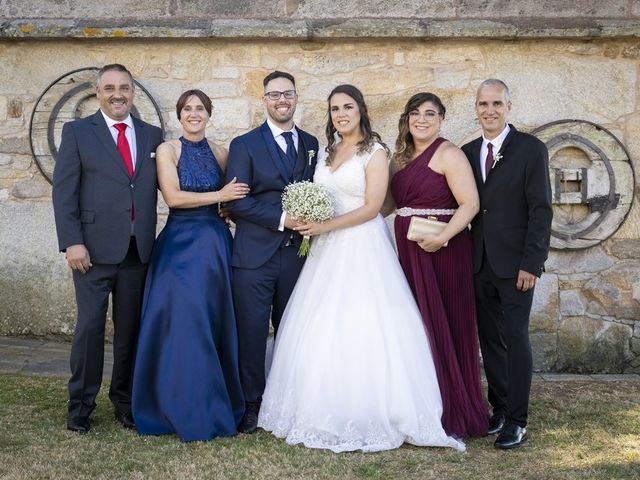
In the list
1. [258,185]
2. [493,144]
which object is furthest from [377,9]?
[258,185]

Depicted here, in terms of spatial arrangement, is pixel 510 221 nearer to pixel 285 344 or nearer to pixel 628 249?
pixel 285 344

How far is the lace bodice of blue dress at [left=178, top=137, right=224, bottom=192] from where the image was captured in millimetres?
4773

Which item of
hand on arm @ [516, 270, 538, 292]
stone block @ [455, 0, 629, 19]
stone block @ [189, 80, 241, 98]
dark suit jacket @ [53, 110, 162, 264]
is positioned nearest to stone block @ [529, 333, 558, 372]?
hand on arm @ [516, 270, 538, 292]

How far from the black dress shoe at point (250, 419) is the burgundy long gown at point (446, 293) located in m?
1.13

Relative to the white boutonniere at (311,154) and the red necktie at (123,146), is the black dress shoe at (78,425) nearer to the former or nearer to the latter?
the red necktie at (123,146)

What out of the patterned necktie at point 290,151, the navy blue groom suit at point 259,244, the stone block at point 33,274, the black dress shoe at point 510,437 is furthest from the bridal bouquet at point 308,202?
the stone block at point 33,274

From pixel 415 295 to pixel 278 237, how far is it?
0.90m

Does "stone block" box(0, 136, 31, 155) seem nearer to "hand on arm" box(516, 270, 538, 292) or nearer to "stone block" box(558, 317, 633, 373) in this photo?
"hand on arm" box(516, 270, 538, 292)

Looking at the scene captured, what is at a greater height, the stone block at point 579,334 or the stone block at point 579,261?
the stone block at point 579,261

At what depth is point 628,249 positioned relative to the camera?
6.85m

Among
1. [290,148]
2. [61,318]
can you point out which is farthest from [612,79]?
[61,318]

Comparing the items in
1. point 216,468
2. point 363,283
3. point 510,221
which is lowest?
point 216,468

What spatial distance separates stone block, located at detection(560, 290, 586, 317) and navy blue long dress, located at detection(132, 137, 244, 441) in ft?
10.9

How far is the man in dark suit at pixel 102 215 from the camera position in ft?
15.2
